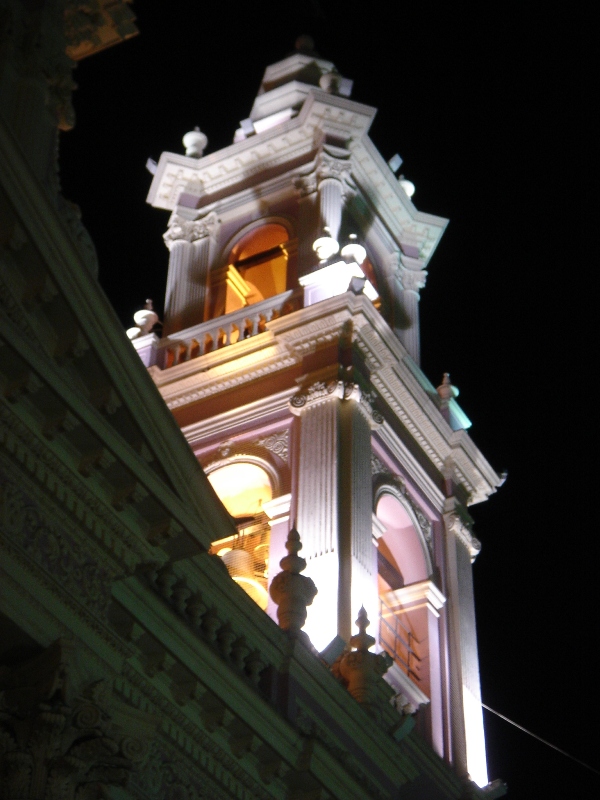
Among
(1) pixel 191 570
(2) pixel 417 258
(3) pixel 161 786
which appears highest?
(2) pixel 417 258

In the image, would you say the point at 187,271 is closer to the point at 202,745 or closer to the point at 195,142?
the point at 195,142

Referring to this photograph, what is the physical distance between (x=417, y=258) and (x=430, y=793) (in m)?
12.4

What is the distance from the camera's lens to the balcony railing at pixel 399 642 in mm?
22500

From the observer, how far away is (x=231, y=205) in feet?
93.0

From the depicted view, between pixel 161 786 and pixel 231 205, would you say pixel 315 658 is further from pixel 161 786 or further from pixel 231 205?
pixel 231 205

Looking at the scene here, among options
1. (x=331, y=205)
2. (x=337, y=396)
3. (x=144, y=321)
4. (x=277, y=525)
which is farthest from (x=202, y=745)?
(x=331, y=205)

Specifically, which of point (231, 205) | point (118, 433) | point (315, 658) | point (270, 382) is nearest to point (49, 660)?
point (118, 433)

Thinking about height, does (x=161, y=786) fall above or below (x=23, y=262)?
below

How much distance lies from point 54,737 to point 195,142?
65.2 ft

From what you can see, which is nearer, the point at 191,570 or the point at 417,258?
the point at 191,570

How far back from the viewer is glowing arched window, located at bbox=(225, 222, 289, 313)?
91.2ft

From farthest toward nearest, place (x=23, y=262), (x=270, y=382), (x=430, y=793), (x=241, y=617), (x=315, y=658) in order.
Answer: (x=270, y=382), (x=430, y=793), (x=315, y=658), (x=241, y=617), (x=23, y=262)

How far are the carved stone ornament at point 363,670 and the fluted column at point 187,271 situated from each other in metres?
9.64

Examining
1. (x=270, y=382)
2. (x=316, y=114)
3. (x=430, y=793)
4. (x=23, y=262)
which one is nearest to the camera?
(x=23, y=262)
